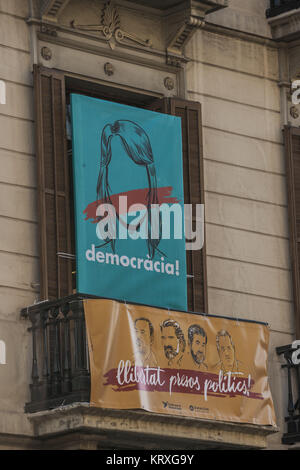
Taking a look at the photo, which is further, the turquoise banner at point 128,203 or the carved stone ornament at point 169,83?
the carved stone ornament at point 169,83

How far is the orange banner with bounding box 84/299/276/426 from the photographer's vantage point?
1989 centimetres

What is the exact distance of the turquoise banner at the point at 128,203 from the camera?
830 inches

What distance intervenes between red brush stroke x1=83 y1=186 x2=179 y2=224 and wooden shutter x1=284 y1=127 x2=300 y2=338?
8.09 feet

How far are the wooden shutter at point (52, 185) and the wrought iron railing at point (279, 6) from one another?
4404 millimetres

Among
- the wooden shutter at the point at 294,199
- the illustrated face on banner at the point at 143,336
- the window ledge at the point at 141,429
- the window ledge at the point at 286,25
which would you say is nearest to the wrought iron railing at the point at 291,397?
the wooden shutter at the point at 294,199

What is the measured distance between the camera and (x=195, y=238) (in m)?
22.5

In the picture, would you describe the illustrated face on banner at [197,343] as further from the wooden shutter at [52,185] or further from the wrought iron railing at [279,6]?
the wrought iron railing at [279,6]

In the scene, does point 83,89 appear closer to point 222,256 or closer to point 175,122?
point 175,122

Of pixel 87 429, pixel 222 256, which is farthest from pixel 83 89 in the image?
pixel 87 429

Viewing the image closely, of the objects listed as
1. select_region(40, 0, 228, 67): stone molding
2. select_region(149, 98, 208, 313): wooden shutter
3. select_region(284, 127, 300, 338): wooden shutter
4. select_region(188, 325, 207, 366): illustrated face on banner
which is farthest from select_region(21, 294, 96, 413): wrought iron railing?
select_region(284, 127, 300, 338): wooden shutter

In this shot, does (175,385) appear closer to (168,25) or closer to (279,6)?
(168,25)

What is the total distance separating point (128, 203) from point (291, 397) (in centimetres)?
396

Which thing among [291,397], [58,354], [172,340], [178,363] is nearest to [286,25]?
[291,397]

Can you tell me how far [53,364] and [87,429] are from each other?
1125 mm
